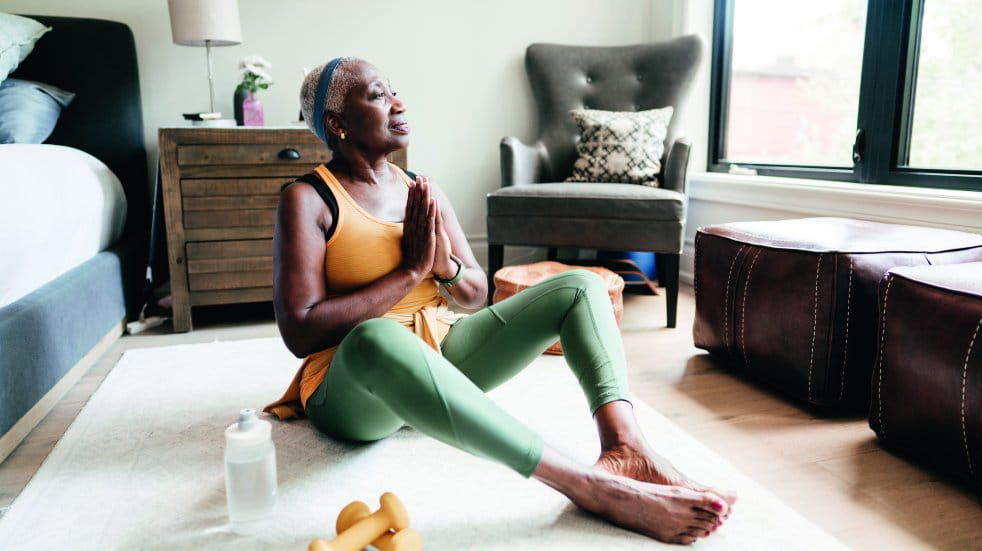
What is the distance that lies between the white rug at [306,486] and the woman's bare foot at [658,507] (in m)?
0.03

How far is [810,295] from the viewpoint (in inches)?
66.4

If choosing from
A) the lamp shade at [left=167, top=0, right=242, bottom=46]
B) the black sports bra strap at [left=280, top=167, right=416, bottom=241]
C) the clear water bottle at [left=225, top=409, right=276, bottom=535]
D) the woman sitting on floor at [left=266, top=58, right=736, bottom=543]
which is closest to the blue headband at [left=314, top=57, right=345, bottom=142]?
the woman sitting on floor at [left=266, top=58, right=736, bottom=543]

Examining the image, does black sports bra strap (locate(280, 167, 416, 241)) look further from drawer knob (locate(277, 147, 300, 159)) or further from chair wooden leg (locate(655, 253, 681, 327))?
chair wooden leg (locate(655, 253, 681, 327))

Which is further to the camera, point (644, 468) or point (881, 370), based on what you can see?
point (881, 370)

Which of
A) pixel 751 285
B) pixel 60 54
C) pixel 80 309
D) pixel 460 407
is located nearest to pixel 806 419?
pixel 751 285

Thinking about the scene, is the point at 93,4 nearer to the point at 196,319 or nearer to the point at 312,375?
the point at 196,319

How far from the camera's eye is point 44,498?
1.29 m

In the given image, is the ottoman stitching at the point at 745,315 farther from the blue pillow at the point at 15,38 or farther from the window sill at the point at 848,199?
the blue pillow at the point at 15,38

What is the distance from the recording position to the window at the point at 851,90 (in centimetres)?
234

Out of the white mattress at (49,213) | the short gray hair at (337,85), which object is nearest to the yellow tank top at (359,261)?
the short gray hair at (337,85)

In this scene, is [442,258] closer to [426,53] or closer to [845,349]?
[845,349]

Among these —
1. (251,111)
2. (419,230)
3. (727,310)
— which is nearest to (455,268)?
(419,230)

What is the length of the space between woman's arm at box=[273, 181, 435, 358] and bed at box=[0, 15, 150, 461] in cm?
67

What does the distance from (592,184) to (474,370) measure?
1.56 metres
